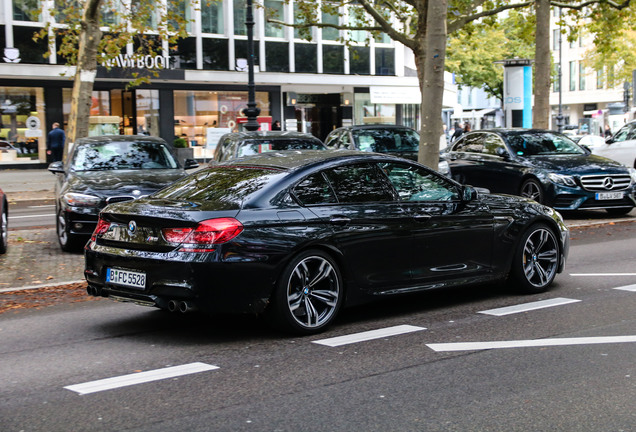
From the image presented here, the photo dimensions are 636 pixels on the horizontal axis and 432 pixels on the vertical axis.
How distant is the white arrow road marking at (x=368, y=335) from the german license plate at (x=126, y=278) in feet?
4.65

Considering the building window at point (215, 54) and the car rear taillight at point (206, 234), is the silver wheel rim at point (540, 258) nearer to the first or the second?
the car rear taillight at point (206, 234)

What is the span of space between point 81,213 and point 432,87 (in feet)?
21.0

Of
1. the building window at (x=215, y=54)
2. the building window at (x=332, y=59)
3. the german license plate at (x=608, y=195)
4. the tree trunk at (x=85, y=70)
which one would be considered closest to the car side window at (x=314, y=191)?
the german license plate at (x=608, y=195)

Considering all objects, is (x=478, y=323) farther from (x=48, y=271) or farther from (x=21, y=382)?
(x=48, y=271)

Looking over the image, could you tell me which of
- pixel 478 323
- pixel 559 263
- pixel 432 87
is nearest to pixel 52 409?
pixel 478 323

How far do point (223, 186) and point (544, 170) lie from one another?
1002 centimetres

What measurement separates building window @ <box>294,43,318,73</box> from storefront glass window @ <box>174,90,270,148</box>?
115 inches

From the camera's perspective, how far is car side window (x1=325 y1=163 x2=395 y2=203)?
7.34 meters

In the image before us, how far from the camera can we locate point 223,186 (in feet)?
23.6

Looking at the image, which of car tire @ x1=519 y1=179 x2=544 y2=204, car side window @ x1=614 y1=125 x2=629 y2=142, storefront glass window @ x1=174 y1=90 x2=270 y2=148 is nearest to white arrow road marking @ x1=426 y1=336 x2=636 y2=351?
car tire @ x1=519 y1=179 x2=544 y2=204

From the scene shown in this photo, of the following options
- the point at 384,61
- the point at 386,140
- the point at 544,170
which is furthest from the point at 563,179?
the point at 384,61

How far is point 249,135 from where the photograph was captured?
1659 cm

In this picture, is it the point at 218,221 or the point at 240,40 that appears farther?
the point at 240,40

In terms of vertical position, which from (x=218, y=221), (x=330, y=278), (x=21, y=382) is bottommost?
(x=21, y=382)
